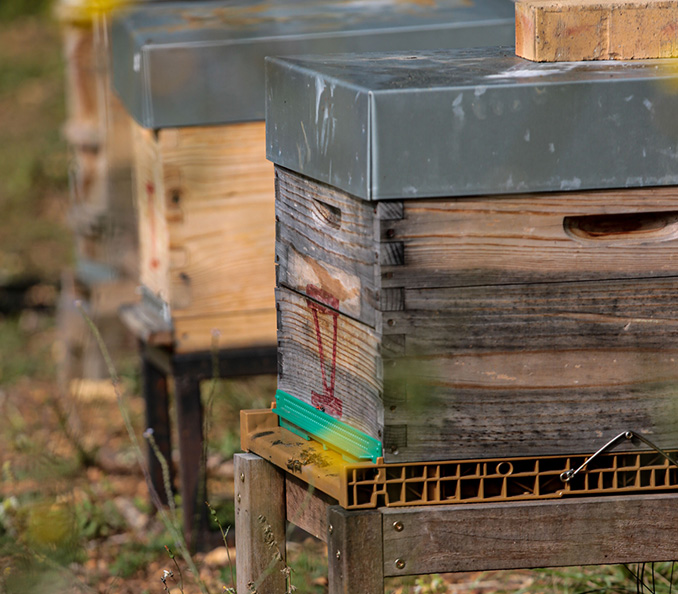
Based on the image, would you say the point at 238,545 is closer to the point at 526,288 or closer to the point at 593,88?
the point at 526,288

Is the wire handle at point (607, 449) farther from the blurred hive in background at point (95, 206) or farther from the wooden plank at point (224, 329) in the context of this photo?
the blurred hive in background at point (95, 206)

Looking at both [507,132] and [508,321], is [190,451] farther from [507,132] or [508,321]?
[507,132]

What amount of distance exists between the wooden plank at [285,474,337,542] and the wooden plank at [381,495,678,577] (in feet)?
0.64

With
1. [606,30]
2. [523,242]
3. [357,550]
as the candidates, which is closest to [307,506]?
[357,550]

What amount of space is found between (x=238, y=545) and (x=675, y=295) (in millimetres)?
1159

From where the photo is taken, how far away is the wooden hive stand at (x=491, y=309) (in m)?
2.02

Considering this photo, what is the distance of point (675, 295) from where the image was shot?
7.02ft

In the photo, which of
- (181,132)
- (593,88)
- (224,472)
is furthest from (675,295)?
(224,472)

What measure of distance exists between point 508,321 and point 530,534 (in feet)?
1.43

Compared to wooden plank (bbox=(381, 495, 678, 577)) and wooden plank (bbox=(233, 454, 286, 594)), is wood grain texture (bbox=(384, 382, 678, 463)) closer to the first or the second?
wooden plank (bbox=(381, 495, 678, 577))

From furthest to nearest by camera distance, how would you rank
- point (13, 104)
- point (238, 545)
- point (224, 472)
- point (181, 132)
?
1. point (13, 104)
2. point (224, 472)
3. point (181, 132)
4. point (238, 545)

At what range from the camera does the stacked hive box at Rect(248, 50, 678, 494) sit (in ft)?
6.63

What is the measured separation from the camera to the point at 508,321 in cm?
210

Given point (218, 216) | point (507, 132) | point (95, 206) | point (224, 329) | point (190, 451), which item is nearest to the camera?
point (507, 132)
